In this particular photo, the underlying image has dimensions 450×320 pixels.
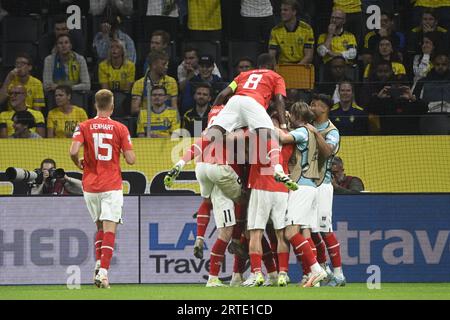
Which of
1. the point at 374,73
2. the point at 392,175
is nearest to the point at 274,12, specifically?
the point at 374,73

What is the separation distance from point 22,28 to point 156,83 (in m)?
3.28

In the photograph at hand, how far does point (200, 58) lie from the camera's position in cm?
1792

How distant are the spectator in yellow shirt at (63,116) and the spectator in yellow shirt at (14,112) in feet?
0.43

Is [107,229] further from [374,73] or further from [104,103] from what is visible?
[374,73]

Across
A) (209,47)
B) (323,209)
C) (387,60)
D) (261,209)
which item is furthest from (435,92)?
(261,209)

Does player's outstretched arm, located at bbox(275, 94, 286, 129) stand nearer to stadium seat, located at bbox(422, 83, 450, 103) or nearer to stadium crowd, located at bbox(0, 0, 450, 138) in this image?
stadium crowd, located at bbox(0, 0, 450, 138)

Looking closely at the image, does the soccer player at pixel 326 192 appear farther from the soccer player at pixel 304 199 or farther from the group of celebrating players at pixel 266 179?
the soccer player at pixel 304 199

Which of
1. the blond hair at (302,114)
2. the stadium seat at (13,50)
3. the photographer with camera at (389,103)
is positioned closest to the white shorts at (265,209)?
the blond hair at (302,114)

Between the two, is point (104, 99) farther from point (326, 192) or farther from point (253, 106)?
point (326, 192)

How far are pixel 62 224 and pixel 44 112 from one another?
279cm

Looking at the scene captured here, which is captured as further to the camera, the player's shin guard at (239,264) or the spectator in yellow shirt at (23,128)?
the spectator in yellow shirt at (23,128)

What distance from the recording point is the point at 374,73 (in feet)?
59.1

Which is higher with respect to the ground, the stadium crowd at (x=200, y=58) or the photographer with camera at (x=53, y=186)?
the stadium crowd at (x=200, y=58)

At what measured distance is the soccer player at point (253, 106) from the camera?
12.5m
